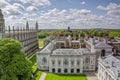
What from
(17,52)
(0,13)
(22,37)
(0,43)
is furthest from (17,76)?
(22,37)

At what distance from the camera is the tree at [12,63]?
97.4 feet

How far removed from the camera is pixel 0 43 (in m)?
32.4

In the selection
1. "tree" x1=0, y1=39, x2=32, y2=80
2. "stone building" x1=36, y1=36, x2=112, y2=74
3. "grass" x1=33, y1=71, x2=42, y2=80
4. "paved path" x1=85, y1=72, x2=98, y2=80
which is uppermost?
"tree" x1=0, y1=39, x2=32, y2=80

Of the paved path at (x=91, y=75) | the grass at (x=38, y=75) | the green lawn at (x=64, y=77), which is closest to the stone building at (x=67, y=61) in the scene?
the paved path at (x=91, y=75)

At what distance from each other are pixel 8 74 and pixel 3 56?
324cm

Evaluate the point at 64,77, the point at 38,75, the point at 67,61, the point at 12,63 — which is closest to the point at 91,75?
the point at 64,77

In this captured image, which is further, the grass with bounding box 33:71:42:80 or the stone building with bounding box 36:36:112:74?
the stone building with bounding box 36:36:112:74

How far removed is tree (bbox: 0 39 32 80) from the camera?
29688mm

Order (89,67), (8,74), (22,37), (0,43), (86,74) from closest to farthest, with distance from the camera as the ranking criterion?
(8,74), (0,43), (86,74), (89,67), (22,37)

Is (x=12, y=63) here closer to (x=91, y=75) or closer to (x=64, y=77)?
(x=64, y=77)

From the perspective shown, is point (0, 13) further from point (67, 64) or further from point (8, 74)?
point (8, 74)

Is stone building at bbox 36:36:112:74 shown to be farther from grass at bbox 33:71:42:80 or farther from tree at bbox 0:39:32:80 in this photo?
tree at bbox 0:39:32:80

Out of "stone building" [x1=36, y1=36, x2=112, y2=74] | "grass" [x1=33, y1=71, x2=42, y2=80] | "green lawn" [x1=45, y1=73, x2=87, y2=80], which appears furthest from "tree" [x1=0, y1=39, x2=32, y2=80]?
"stone building" [x1=36, y1=36, x2=112, y2=74]

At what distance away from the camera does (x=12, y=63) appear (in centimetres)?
3067
